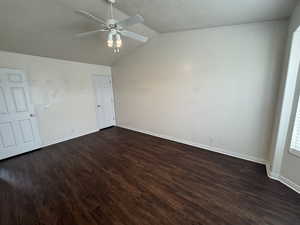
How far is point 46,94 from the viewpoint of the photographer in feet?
11.8

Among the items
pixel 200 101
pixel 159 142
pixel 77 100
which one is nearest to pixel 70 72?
pixel 77 100

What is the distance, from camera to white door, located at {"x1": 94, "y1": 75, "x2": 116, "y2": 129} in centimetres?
484

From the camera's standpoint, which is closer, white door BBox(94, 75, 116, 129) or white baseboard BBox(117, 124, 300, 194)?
white baseboard BBox(117, 124, 300, 194)

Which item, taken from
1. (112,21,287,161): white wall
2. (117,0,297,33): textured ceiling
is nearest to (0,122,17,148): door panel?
(112,21,287,161): white wall

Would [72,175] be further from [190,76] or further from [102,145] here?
[190,76]

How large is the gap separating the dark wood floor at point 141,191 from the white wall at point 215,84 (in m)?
0.63

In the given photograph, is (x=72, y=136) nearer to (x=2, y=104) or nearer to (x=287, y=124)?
(x=2, y=104)

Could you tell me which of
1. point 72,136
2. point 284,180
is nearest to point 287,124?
point 284,180

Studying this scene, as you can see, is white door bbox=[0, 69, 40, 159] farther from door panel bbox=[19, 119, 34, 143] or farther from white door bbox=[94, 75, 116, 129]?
white door bbox=[94, 75, 116, 129]

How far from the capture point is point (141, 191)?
6.50 feet

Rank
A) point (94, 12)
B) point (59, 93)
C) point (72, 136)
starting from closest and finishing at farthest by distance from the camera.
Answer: point (94, 12) < point (59, 93) < point (72, 136)

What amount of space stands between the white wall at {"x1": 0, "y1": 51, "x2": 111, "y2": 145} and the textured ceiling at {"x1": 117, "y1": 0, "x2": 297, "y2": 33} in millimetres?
2727

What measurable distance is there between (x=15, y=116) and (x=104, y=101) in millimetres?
2537

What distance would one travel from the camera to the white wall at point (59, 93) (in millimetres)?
3326
